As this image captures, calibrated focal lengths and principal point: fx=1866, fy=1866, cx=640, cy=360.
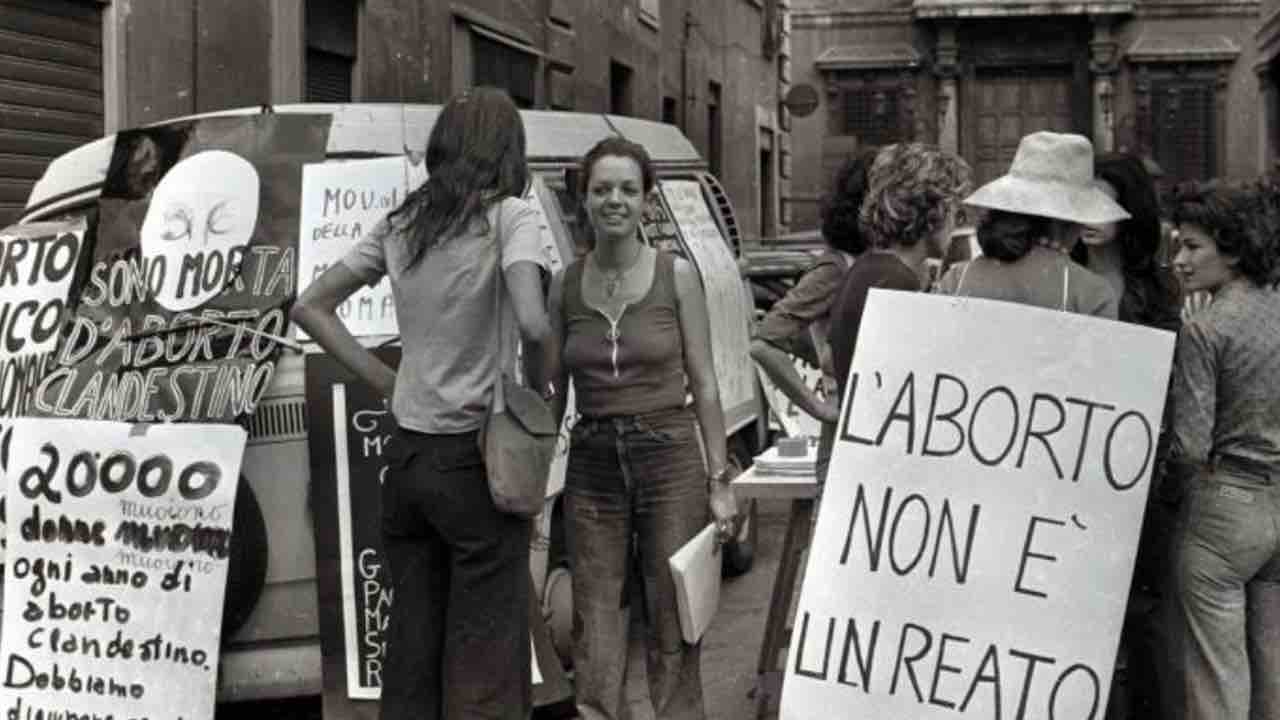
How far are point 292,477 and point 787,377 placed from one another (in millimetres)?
1641

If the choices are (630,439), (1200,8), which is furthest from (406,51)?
(1200,8)

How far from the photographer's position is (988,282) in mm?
4562

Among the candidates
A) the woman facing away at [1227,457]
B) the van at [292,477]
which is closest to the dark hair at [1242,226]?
the woman facing away at [1227,457]

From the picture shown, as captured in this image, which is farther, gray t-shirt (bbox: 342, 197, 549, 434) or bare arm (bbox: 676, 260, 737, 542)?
bare arm (bbox: 676, 260, 737, 542)

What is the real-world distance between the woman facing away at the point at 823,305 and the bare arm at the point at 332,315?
3.79 feet

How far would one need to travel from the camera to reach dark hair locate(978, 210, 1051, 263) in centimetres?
455

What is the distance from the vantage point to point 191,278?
5.96 m

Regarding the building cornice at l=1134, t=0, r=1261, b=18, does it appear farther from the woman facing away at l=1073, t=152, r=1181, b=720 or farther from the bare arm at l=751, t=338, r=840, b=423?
the bare arm at l=751, t=338, r=840, b=423

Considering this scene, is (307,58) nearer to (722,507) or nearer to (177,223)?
(177,223)

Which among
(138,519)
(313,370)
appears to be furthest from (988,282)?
(138,519)

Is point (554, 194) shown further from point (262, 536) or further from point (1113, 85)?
point (1113, 85)

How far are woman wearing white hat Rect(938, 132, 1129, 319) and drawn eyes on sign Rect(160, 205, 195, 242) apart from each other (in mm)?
2614

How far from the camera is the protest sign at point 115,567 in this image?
5.57m

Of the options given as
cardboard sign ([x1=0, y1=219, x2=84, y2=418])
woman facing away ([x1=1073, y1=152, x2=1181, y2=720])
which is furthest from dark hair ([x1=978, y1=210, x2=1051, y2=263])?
cardboard sign ([x1=0, y1=219, x2=84, y2=418])
